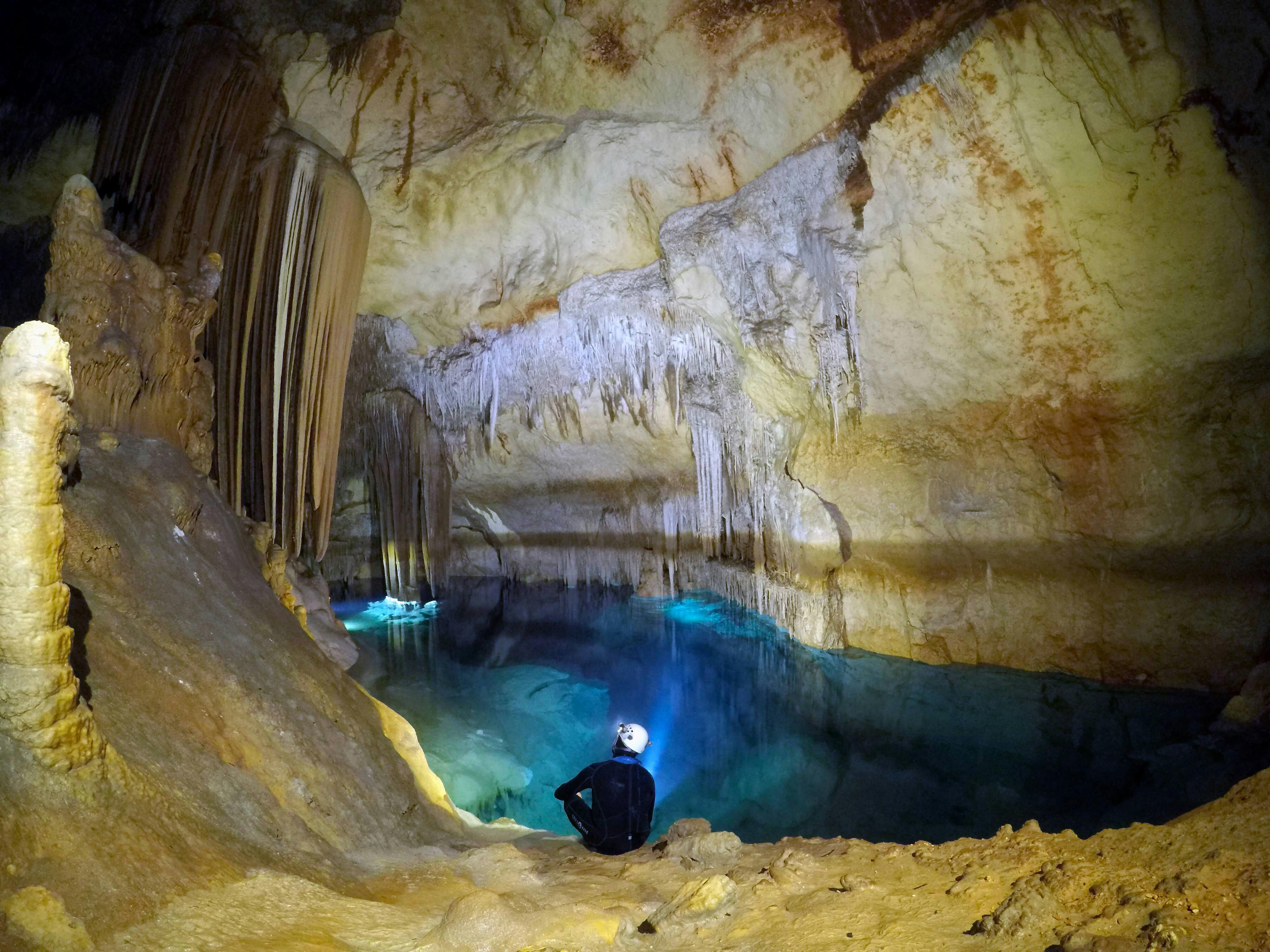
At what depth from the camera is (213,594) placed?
3658 millimetres

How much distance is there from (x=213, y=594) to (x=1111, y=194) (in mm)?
6125

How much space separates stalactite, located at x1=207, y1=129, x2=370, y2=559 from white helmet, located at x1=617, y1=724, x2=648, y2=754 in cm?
354

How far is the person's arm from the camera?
4137 millimetres

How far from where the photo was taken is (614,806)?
12.9ft

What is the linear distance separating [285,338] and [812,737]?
5587 mm

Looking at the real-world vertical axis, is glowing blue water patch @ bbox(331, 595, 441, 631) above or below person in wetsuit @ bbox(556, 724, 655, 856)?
below

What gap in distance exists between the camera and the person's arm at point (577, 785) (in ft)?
13.6

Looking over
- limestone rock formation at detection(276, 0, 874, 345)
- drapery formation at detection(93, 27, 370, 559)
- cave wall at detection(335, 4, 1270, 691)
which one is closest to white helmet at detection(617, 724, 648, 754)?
drapery formation at detection(93, 27, 370, 559)

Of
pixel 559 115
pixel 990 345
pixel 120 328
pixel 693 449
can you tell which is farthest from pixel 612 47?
pixel 693 449

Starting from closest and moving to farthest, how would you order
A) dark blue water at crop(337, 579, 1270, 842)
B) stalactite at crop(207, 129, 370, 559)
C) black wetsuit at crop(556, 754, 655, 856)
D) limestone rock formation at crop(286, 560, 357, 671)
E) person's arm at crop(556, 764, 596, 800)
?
black wetsuit at crop(556, 754, 655, 856) → person's arm at crop(556, 764, 596, 800) → dark blue water at crop(337, 579, 1270, 842) → stalactite at crop(207, 129, 370, 559) → limestone rock formation at crop(286, 560, 357, 671)

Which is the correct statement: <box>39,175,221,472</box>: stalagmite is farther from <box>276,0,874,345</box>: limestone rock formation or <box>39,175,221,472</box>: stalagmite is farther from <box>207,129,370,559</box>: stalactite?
<box>276,0,874,345</box>: limestone rock formation

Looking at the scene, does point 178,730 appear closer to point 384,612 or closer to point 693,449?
point 693,449

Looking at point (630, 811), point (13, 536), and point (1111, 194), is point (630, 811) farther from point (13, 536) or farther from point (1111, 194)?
point (1111, 194)

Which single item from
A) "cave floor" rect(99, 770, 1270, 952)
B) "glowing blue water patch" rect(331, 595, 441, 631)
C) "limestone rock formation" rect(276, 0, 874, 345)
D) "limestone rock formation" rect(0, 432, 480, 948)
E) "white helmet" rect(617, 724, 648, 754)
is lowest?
"glowing blue water patch" rect(331, 595, 441, 631)
